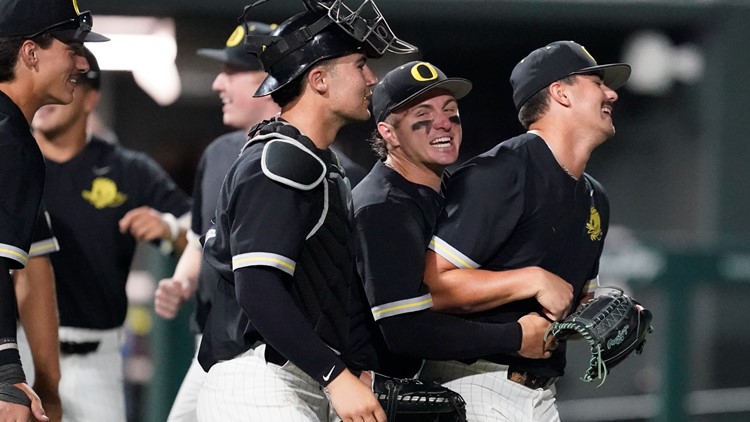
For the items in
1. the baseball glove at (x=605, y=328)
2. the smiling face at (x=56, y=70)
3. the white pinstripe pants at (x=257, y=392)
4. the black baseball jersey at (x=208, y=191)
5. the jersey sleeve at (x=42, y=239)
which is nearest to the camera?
the white pinstripe pants at (x=257, y=392)

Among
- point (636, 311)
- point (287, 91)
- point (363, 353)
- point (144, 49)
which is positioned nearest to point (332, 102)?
point (287, 91)

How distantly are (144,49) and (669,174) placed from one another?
482 centimetres

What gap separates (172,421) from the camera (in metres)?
4.45

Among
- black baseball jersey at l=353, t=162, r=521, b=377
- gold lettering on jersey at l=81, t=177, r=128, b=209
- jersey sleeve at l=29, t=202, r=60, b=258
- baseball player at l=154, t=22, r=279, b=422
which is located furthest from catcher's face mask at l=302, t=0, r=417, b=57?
gold lettering on jersey at l=81, t=177, r=128, b=209

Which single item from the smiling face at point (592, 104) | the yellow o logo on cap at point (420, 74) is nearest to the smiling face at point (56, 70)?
the yellow o logo on cap at point (420, 74)

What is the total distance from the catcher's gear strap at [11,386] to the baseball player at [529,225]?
1098 mm

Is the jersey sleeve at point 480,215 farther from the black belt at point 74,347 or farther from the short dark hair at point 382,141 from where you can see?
the black belt at point 74,347

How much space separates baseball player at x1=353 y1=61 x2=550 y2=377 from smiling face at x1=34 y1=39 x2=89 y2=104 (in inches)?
32.7

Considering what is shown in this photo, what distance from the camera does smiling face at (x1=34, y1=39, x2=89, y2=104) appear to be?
3.21 metres

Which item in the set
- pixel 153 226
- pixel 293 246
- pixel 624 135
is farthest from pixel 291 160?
pixel 624 135

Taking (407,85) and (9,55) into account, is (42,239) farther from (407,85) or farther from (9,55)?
(407,85)

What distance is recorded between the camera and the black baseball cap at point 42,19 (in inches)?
124

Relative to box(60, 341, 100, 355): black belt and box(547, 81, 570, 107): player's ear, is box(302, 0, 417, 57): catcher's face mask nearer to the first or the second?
box(547, 81, 570, 107): player's ear

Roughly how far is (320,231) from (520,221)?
0.65m
